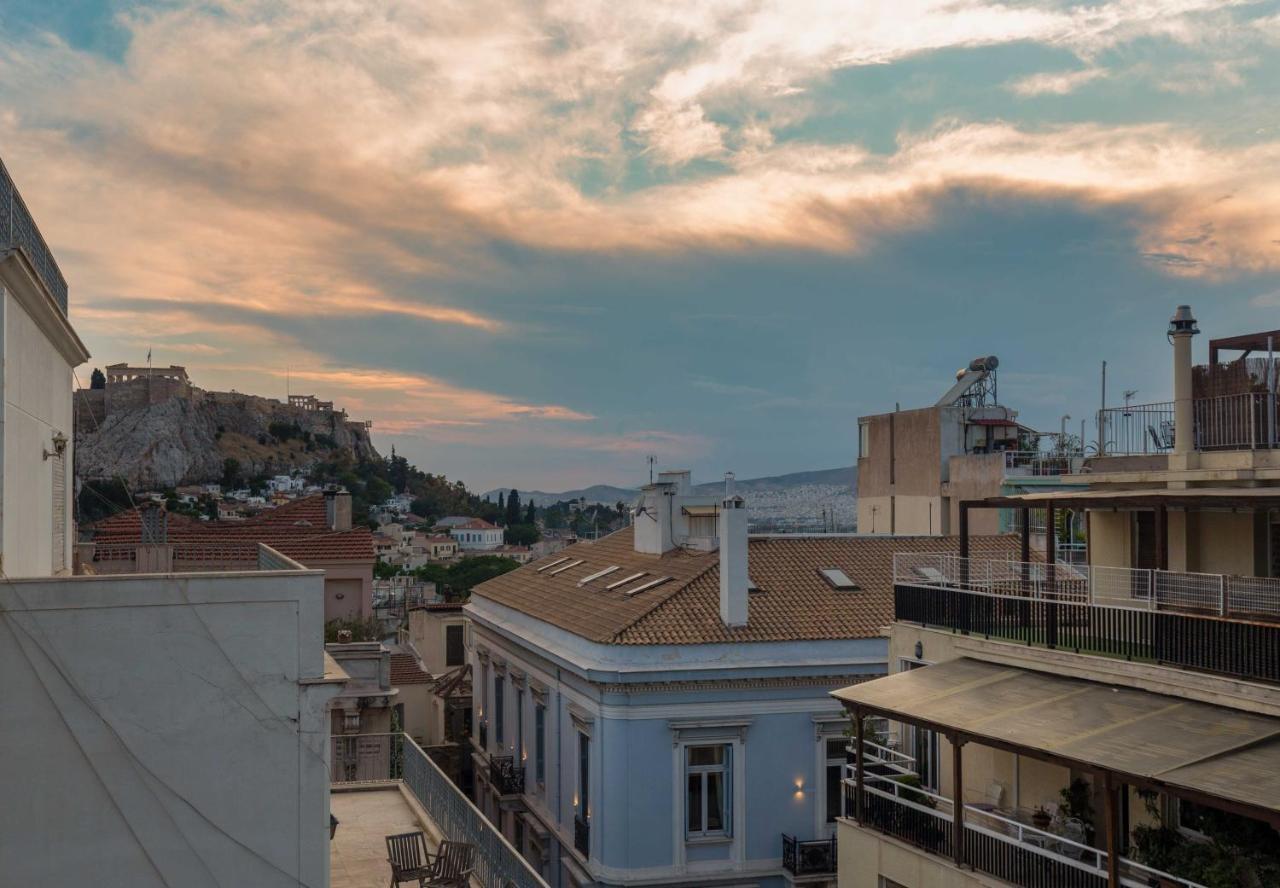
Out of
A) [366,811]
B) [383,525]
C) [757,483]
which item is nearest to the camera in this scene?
[366,811]

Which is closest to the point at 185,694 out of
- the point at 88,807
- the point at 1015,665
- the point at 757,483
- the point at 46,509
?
the point at 88,807

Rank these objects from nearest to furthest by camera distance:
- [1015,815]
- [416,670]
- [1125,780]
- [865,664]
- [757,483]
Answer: [1125,780] < [1015,815] < [865,664] < [416,670] < [757,483]

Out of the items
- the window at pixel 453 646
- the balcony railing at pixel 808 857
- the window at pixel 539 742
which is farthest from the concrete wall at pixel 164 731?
the window at pixel 453 646

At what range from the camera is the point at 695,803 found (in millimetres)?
22781

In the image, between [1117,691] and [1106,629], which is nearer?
[1117,691]

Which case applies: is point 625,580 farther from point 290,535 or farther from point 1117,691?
point 1117,691

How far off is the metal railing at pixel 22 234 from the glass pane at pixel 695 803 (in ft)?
47.0

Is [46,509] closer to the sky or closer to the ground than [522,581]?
closer to the sky

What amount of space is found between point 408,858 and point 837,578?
1454 cm

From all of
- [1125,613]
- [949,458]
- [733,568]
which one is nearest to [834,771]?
[733,568]

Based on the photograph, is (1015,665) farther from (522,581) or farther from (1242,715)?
(522,581)

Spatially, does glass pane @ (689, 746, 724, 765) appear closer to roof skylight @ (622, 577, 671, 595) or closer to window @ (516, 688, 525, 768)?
roof skylight @ (622, 577, 671, 595)

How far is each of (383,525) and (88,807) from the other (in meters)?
164

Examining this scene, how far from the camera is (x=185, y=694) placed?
11.0 metres
